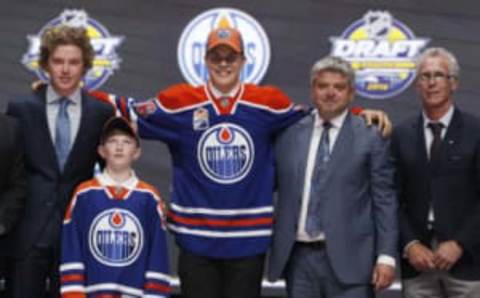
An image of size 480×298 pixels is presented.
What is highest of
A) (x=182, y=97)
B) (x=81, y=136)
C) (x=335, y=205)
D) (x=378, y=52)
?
(x=378, y=52)

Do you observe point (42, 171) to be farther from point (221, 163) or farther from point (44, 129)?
point (221, 163)

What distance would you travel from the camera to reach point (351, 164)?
294 centimetres

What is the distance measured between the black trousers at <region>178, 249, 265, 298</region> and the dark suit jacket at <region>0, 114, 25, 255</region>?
1.67 ft

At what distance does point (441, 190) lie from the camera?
9.67 feet

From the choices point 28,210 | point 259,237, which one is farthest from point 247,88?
point 28,210

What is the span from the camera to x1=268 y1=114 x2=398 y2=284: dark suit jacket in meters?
2.92

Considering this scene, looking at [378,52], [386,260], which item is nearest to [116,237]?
[386,260]

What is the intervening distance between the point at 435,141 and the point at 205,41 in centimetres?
135

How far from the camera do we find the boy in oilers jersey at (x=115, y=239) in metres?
2.89

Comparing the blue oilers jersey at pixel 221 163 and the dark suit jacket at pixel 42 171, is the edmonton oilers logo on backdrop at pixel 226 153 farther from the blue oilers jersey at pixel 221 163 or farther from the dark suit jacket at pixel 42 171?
the dark suit jacket at pixel 42 171

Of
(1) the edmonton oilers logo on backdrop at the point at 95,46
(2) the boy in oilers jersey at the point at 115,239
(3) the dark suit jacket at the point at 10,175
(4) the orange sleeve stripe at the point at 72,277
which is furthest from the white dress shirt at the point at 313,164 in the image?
(1) the edmonton oilers logo on backdrop at the point at 95,46

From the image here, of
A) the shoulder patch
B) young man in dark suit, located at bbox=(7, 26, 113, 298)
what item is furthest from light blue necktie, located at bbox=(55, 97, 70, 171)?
the shoulder patch

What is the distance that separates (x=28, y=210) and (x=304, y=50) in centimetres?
150

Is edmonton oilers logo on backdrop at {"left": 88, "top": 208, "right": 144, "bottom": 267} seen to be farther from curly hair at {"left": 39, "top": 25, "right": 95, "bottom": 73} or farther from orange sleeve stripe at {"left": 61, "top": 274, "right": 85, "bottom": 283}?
curly hair at {"left": 39, "top": 25, "right": 95, "bottom": 73}
